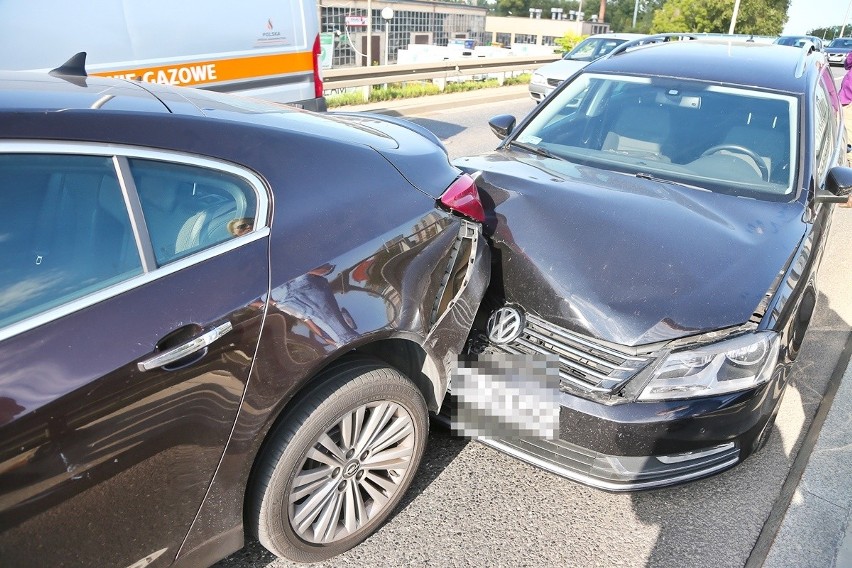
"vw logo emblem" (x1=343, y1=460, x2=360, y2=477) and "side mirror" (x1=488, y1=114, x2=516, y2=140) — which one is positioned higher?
"side mirror" (x1=488, y1=114, x2=516, y2=140)

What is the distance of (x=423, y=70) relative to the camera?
48.3ft

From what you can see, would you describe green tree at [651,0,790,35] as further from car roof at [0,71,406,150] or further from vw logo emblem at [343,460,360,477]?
vw logo emblem at [343,460,360,477]

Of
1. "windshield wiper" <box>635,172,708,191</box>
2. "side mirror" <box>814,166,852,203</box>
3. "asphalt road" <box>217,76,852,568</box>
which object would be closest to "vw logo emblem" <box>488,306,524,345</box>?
"asphalt road" <box>217,76,852,568</box>

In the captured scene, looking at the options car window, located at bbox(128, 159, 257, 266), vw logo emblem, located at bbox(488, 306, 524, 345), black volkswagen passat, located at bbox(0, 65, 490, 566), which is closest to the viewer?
black volkswagen passat, located at bbox(0, 65, 490, 566)

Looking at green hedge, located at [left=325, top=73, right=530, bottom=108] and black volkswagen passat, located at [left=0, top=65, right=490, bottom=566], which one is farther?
green hedge, located at [left=325, top=73, right=530, bottom=108]

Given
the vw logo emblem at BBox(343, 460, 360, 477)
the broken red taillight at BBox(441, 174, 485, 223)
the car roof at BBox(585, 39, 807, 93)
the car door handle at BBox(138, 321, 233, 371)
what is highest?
the car roof at BBox(585, 39, 807, 93)

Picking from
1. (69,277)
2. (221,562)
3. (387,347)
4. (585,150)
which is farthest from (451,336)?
(585,150)

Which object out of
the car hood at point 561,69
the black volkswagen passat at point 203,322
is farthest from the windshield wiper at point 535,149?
the car hood at point 561,69

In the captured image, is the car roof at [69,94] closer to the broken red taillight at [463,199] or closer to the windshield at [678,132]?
the broken red taillight at [463,199]

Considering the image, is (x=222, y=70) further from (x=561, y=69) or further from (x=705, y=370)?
(x=561, y=69)

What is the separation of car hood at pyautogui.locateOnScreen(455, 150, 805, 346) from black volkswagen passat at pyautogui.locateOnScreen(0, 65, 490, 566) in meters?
0.45

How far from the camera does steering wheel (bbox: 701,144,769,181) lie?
3492 millimetres

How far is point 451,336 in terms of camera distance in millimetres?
2527

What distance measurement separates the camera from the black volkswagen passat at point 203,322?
1.56 metres
